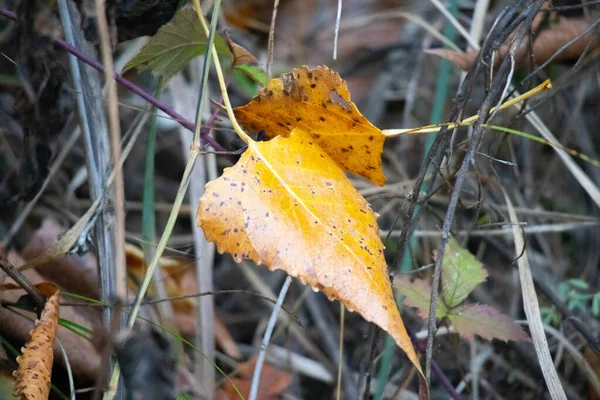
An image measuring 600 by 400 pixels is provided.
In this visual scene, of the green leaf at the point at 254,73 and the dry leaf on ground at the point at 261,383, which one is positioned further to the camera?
the dry leaf on ground at the point at 261,383

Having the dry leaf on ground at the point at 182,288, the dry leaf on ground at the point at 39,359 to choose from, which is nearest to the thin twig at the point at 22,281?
the dry leaf on ground at the point at 39,359

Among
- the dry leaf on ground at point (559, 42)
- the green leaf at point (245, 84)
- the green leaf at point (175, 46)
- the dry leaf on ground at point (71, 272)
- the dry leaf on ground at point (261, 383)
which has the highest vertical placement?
the green leaf at point (245, 84)

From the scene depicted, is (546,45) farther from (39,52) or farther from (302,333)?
(39,52)

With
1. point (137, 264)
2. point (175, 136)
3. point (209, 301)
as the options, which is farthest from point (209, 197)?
point (175, 136)

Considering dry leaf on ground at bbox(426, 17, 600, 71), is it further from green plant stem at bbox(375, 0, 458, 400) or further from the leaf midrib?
the leaf midrib

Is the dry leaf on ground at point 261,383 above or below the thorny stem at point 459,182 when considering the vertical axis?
below

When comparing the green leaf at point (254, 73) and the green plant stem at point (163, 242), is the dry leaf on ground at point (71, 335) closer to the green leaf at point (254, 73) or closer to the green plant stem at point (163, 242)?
the green plant stem at point (163, 242)

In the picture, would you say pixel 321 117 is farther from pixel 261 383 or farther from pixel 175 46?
pixel 261 383
